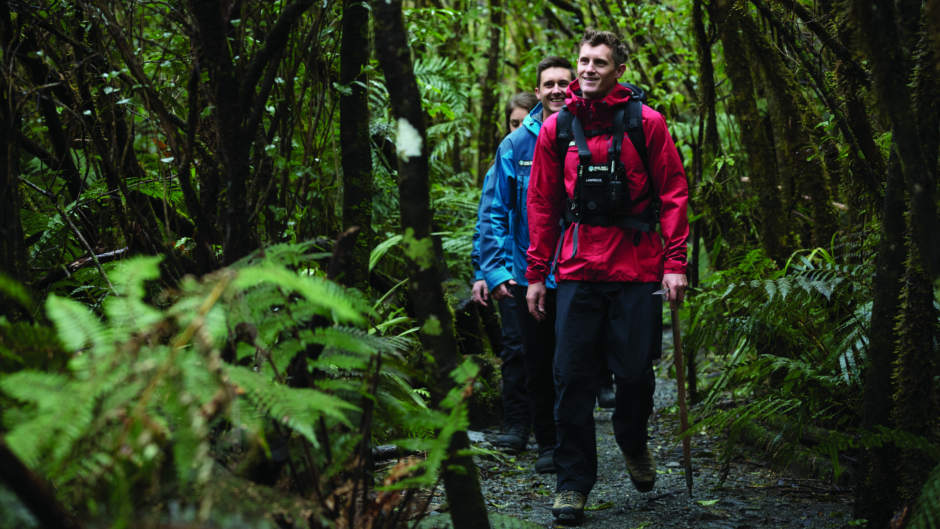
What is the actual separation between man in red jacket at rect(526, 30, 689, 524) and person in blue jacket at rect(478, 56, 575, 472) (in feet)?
3.36

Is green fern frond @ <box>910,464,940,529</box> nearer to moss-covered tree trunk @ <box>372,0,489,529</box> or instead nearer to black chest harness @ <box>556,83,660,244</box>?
moss-covered tree trunk @ <box>372,0,489,529</box>

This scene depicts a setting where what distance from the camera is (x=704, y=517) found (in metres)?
3.90

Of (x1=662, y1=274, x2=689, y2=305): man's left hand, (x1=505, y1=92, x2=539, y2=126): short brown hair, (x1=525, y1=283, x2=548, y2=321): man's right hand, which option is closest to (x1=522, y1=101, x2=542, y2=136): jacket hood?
(x1=505, y1=92, x2=539, y2=126): short brown hair

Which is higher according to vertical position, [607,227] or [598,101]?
[598,101]

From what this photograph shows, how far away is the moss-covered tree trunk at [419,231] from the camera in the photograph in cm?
224

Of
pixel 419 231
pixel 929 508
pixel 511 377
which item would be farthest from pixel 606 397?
pixel 419 231

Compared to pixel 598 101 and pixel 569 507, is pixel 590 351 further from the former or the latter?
pixel 598 101

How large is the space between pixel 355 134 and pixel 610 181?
5.31ft

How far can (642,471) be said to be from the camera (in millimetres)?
4266

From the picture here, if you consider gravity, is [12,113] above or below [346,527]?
above

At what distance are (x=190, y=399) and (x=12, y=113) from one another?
1858mm

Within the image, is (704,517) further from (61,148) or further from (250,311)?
(61,148)

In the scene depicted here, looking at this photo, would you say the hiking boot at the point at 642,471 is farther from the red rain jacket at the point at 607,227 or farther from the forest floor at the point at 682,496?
the red rain jacket at the point at 607,227

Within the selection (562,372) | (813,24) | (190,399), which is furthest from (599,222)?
(190,399)
